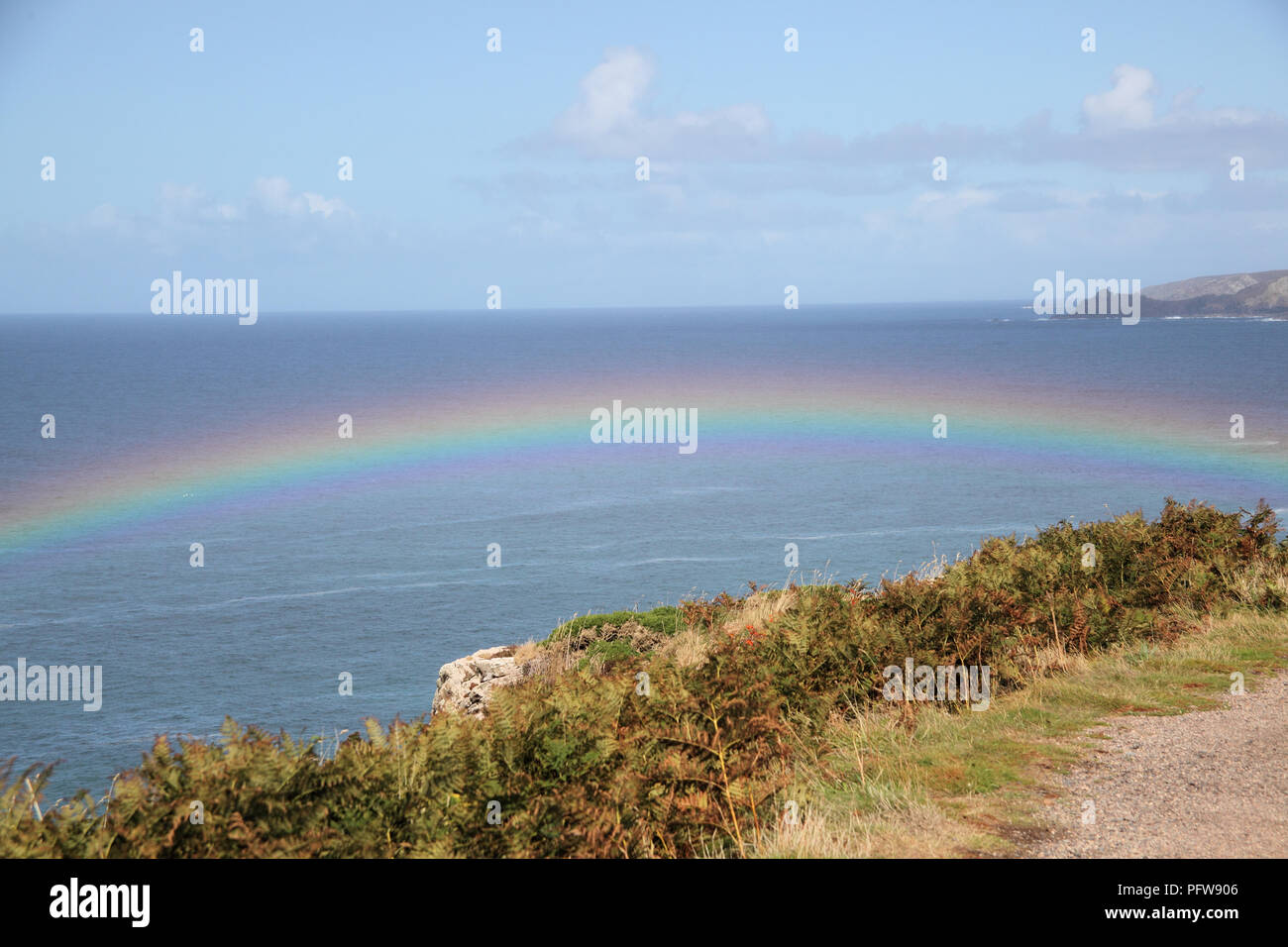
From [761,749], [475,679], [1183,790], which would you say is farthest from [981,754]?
[475,679]

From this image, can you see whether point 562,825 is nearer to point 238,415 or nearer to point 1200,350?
point 238,415

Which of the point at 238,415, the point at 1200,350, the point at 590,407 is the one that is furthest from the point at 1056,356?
the point at 238,415

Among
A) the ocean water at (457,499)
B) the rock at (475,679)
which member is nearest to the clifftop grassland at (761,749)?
the ocean water at (457,499)

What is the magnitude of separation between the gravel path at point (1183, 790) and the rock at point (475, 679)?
826 centimetres

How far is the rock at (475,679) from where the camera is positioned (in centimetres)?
1391

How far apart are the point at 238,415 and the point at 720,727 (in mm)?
111422

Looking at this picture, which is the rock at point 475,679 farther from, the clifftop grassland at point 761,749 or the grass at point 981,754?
the grass at point 981,754

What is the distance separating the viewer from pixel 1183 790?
6.21 meters

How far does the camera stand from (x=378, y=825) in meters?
4.81

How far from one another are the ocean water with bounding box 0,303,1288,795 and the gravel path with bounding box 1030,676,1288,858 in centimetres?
569

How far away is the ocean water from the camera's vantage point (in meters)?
30.9

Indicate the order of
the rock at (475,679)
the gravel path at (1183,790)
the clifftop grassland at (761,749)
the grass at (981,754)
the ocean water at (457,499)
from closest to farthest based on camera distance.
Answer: the clifftop grassland at (761,749)
the gravel path at (1183,790)
the grass at (981,754)
the rock at (475,679)
the ocean water at (457,499)

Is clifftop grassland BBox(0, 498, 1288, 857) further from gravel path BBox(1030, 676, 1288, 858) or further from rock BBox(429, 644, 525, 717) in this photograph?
rock BBox(429, 644, 525, 717)

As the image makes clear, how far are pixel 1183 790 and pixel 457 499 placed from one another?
190 ft
